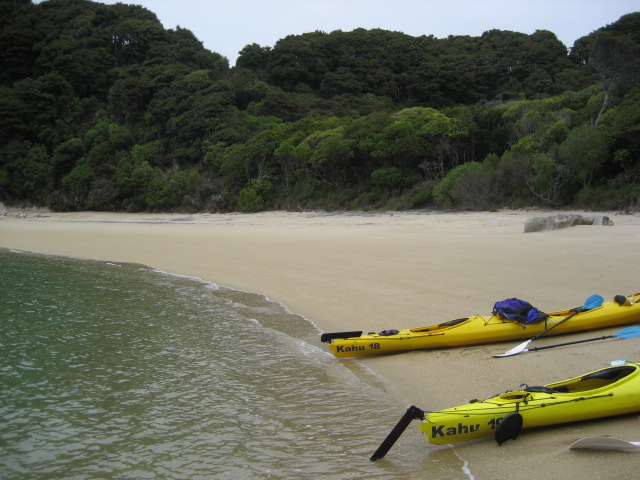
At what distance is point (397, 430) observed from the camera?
355 centimetres

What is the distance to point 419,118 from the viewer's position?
84.9 feet

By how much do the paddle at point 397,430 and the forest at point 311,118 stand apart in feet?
57.7

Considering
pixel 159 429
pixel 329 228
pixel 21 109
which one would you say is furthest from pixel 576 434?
pixel 21 109

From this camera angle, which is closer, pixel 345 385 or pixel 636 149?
pixel 345 385

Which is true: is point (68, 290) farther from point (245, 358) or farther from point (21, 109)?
point (21, 109)

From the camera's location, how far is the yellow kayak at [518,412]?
3.57 metres

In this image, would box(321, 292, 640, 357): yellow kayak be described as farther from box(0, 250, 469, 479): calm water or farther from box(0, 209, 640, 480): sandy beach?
box(0, 250, 469, 479): calm water

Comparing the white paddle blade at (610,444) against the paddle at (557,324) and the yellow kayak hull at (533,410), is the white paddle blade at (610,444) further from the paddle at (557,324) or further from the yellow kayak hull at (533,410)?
the paddle at (557,324)

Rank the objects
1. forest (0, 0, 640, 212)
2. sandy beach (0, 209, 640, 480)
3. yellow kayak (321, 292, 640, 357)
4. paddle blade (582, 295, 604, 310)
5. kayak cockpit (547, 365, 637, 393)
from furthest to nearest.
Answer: forest (0, 0, 640, 212) < paddle blade (582, 295, 604, 310) < yellow kayak (321, 292, 640, 357) < kayak cockpit (547, 365, 637, 393) < sandy beach (0, 209, 640, 480)

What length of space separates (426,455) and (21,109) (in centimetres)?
4391

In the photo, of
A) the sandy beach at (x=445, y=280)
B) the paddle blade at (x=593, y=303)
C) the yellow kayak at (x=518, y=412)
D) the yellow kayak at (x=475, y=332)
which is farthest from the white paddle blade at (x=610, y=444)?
the paddle blade at (x=593, y=303)

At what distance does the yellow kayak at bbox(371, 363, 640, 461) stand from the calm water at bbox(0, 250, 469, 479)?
0.70ft

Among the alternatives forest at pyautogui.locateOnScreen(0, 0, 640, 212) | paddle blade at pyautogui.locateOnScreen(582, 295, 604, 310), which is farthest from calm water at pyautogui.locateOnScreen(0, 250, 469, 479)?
forest at pyautogui.locateOnScreen(0, 0, 640, 212)

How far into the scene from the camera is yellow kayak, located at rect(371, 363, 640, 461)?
3.57 m
